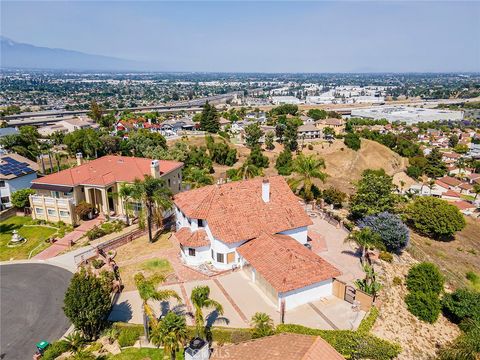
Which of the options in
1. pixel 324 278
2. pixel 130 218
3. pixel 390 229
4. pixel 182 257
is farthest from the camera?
pixel 130 218

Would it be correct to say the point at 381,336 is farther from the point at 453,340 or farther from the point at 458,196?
the point at 458,196

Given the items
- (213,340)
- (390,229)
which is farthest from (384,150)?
(213,340)

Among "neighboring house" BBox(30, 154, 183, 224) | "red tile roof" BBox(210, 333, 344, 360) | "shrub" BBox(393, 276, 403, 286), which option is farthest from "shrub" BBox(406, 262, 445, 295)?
"neighboring house" BBox(30, 154, 183, 224)

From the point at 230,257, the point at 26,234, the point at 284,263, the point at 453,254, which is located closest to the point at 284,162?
the point at 453,254

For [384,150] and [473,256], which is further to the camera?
[384,150]

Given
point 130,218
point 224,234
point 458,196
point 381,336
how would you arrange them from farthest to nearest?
point 458,196, point 130,218, point 224,234, point 381,336

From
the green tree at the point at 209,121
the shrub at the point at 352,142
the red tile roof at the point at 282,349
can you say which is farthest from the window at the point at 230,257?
the green tree at the point at 209,121

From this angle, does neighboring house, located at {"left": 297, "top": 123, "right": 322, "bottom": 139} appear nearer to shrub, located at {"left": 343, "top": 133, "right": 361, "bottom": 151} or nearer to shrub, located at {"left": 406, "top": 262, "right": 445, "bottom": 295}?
shrub, located at {"left": 343, "top": 133, "right": 361, "bottom": 151}
